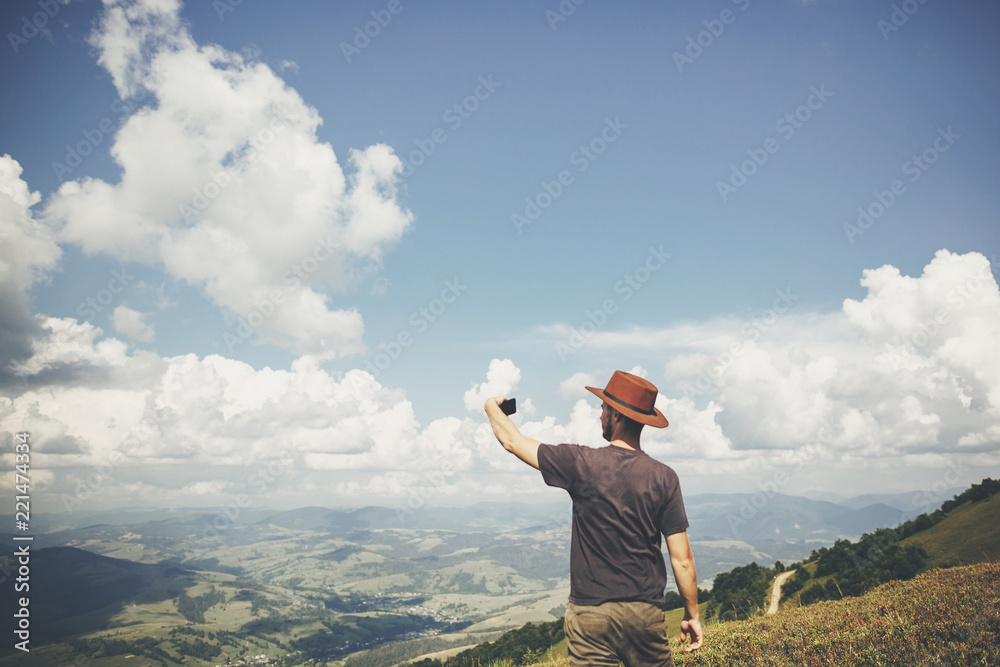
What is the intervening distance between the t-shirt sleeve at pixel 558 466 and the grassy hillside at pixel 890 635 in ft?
18.2

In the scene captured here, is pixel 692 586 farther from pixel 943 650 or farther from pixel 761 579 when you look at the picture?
pixel 761 579

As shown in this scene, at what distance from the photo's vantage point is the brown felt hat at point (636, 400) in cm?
452

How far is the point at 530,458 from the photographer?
4.47m

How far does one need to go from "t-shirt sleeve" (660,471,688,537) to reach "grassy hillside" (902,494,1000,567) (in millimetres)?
34820

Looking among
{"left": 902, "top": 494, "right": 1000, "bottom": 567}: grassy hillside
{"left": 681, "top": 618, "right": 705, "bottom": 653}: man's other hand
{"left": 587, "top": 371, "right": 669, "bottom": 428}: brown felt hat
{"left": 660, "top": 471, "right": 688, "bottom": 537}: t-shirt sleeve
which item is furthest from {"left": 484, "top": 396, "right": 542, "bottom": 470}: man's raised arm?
{"left": 902, "top": 494, "right": 1000, "bottom": 567}: grassy hillside

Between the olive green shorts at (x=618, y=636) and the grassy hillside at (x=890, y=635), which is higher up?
the olive green shorts at (x=618, y=636)

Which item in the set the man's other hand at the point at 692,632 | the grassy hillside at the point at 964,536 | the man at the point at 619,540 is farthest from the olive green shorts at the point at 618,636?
the grassy hillside at the point at 964,536

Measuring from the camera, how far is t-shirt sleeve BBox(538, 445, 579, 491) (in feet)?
14.1

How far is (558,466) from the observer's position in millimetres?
4375

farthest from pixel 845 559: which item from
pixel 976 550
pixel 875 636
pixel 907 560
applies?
pixel 875 636

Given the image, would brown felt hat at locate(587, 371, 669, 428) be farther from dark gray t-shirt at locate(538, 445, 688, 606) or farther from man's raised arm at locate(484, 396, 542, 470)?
man's raised arm at locate(484, 396, 542, 470)

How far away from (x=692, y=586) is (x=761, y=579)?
50.4 m

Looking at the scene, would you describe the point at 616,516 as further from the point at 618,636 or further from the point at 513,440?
the point at 513,440

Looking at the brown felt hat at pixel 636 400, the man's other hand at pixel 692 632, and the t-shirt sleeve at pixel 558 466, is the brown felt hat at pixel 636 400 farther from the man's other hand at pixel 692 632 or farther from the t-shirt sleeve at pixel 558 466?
the man's other hand at pixel 692 632
